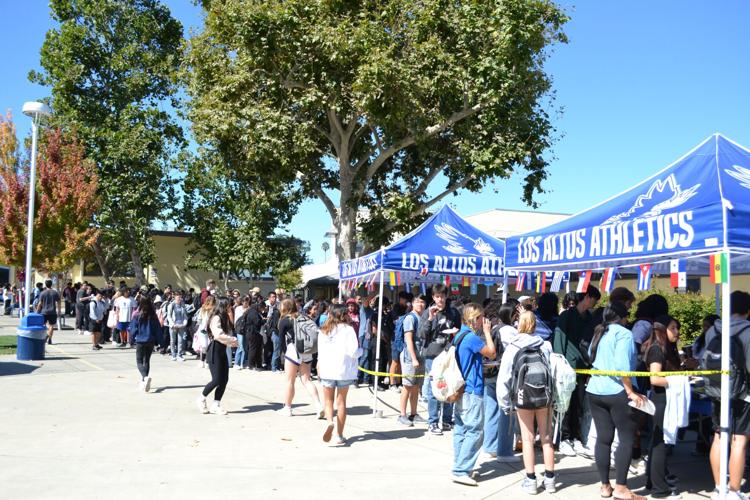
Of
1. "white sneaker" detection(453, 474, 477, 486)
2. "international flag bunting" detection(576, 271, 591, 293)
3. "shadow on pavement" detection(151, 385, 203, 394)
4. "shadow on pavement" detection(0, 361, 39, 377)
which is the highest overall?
"international flag bunting" detection(576, 271, 591, 293)

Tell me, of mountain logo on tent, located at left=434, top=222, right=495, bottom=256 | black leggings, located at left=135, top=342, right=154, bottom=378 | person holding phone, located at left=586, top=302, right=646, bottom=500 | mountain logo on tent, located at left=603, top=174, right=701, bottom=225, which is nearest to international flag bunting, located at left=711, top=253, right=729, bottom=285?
mountain logo on tent, located at left=603, top=174, right=701, bottom=225

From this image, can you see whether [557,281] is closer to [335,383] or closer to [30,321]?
[335,383]

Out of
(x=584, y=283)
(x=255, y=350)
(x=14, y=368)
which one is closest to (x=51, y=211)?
(x=14, y=368)

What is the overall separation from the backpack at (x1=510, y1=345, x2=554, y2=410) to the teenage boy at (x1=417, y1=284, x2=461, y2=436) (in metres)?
1.91

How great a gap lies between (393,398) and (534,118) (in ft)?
40.9

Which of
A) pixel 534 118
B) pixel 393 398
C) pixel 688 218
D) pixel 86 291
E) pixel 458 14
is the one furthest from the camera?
pixel 86 291

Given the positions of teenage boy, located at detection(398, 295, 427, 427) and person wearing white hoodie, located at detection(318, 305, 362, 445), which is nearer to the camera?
person wearing white hoodie, located at detection(318, 305, 362, 445)

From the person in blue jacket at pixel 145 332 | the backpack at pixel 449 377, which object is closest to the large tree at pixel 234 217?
the person in blue jacket at pixel 145 332

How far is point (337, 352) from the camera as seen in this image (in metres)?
7.73

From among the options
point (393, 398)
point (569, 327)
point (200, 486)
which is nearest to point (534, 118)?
point (393, 398)

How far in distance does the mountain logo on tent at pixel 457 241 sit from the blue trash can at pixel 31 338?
945 centimetres

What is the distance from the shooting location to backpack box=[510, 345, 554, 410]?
6102 millimetres

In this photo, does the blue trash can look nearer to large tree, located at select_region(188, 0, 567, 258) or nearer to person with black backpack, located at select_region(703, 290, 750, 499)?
large tree, located at select_region(188, 0, 567, 258)

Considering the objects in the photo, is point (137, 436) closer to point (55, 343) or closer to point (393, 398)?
point (393, 398)
